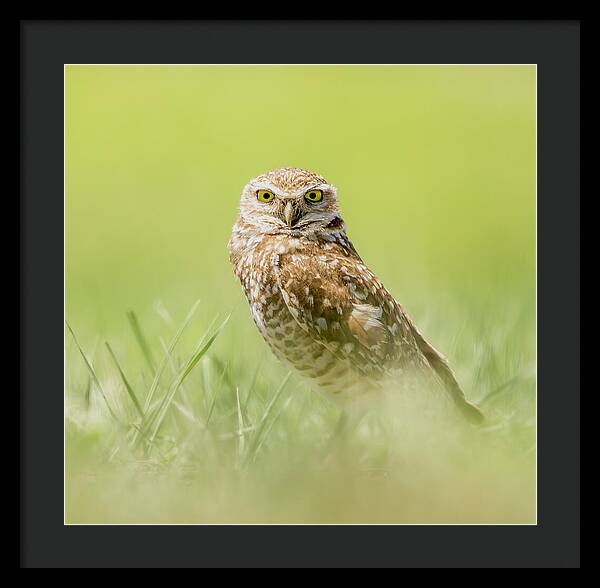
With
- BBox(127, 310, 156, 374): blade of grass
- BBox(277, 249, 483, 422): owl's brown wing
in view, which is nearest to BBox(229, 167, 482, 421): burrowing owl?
BBox(277, 249, 483, 422): owl's brown wing

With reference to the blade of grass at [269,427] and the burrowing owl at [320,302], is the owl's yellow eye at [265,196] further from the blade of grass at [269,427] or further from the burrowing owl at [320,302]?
the blade of grass at [269,427]

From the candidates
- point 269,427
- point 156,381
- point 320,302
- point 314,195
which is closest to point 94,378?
point 156,381

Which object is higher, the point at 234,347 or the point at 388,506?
the point at 234,347

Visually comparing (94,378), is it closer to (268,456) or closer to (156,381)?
(156,381)

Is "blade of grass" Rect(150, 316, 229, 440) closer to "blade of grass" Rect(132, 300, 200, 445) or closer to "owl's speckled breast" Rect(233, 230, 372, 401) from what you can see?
"blade of grass" Rect(132, 300, 200, 445)
